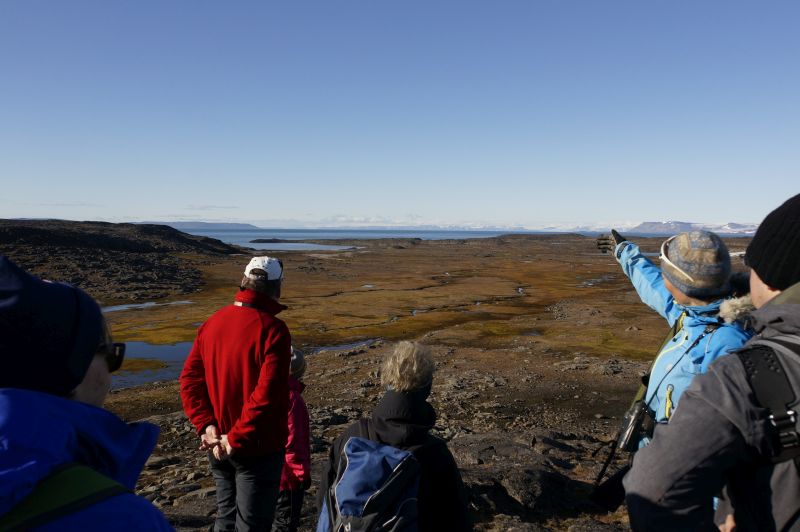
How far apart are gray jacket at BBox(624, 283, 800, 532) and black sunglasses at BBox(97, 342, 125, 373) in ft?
5.69

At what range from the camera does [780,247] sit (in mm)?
1758

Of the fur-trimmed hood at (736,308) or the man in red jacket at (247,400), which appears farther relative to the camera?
the man in red jacket at (247,400)

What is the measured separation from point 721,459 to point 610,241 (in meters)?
3.16

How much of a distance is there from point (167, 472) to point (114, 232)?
2770 inches

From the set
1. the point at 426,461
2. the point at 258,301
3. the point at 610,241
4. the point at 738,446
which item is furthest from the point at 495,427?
the point at 738,446

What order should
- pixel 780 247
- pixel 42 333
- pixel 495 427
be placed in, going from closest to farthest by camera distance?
pixel 42 333
pixel 780 247
pixel 495 427

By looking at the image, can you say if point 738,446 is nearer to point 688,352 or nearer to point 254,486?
point 688,352

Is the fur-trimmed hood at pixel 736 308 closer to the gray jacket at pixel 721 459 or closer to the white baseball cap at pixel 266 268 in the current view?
the gray jacket at pixel 721 459

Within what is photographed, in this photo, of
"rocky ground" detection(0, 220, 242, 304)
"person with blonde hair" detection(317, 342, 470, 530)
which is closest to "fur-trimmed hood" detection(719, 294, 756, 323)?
"person with blonde hair" detection(317, 342, 470, 530)

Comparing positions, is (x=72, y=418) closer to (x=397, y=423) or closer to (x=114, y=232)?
(x=397, y=423)

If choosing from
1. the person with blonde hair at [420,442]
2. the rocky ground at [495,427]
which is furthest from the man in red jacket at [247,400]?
the rocky ground at [495,427]

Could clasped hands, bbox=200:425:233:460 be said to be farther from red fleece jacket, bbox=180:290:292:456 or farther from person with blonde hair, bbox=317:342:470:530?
person with blonde hair, bbox=317:342:470:530

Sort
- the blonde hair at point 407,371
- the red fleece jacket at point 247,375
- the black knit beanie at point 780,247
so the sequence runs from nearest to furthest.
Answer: the black knit beanie at point 780,247 → the blonde hair at point 407,371 → the red fleece jacket at point 247,375

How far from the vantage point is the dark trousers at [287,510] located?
4.39m
